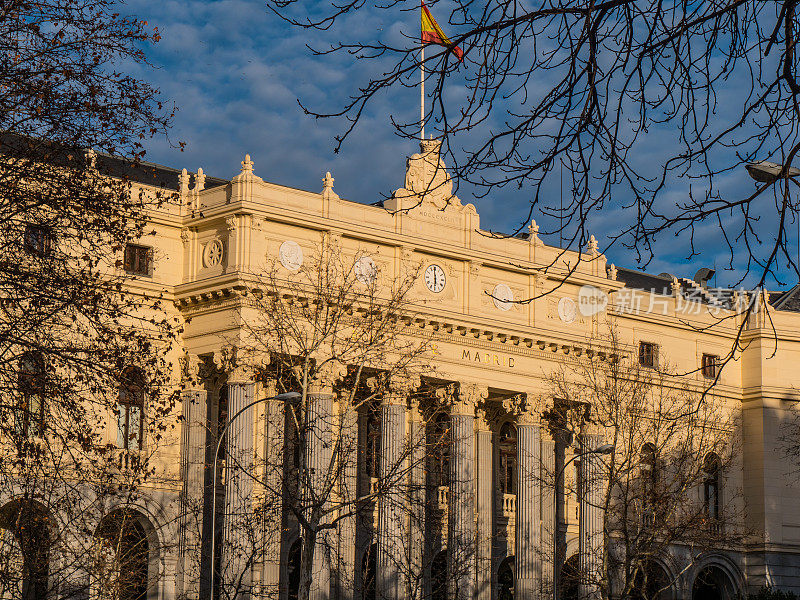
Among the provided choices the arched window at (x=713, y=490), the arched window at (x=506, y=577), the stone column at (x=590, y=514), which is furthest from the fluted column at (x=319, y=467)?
the arched window at (x=713, y=490)

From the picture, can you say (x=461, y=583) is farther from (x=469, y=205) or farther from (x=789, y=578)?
(x=789, y=578)

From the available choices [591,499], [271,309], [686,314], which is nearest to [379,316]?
[271,309]

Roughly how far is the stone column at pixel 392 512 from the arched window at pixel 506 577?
10655mm

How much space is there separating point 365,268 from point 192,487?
1073cm

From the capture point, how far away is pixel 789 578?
245ft

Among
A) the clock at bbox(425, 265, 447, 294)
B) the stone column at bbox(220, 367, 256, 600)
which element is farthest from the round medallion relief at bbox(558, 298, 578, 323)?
the stone column at bbox(220, 367, 256, 600)

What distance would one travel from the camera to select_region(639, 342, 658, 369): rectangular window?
7100cm

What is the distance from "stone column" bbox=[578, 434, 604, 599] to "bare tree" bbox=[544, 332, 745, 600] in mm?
44

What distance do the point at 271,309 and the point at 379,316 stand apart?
3.87 meters

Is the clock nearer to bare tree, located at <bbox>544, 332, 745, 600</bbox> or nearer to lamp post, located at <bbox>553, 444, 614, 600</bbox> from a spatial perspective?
bare tree, located at <bbox>544, 332, 745, 600</bbox>

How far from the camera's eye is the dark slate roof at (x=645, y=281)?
78375mm

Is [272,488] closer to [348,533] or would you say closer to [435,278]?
[348,533]

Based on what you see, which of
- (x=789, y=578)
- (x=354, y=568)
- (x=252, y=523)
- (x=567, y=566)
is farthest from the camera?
(x=789, y=578)

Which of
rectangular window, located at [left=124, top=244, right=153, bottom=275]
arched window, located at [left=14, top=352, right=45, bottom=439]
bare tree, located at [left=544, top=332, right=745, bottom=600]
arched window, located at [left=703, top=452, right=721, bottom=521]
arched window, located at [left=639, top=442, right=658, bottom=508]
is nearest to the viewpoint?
arched window, located at [left=14, top=352, right=45, bottom=439]
